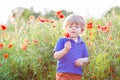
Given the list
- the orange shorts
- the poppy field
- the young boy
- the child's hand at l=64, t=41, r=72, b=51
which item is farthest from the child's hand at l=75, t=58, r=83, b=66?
the poppy field

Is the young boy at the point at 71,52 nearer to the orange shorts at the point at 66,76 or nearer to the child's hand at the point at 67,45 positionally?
the orange shorts at the point at 66,76

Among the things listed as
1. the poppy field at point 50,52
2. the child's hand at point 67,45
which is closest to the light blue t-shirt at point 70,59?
the child's hand at point 67,45

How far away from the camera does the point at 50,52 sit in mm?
7988

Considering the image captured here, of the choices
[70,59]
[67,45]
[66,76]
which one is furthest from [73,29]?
[66,76]

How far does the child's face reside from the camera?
242 inches

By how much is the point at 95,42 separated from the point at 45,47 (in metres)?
0.82

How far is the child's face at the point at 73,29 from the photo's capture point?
242 inches

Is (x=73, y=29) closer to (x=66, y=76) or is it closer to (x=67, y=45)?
(x=67, y=45)

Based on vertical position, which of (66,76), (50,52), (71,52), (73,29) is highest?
(73,29)

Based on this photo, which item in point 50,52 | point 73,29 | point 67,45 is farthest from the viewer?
point 50,52

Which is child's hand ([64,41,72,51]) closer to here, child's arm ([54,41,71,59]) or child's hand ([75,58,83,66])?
child's arm ([54,41,71,59])

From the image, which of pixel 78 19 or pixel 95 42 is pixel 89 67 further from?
pixel 78 19

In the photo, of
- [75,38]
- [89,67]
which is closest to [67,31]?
[75,38]

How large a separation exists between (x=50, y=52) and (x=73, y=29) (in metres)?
1.90
